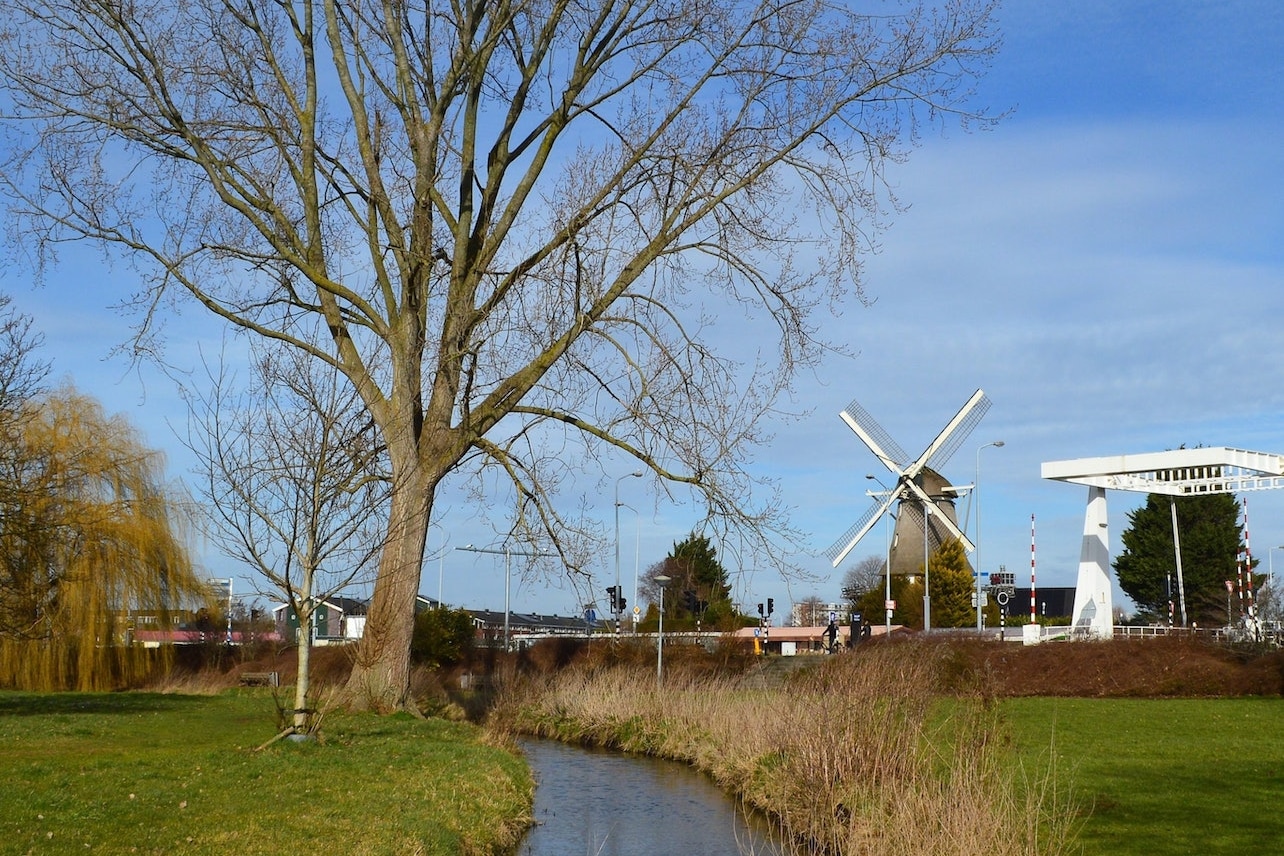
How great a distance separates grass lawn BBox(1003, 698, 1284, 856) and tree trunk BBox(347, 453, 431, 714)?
827 centimetres

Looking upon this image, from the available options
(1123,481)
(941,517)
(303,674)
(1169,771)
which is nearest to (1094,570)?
(1123,481)

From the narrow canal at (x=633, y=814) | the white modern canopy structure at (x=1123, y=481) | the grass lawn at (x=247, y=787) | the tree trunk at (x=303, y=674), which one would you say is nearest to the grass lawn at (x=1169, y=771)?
the narrow canal at (x=633, y=814)

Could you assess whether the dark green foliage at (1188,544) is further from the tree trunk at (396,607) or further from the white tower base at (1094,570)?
the tree trunk at (396,607)

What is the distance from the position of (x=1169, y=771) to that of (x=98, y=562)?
2345 centimetres

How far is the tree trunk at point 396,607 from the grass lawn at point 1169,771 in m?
8.27

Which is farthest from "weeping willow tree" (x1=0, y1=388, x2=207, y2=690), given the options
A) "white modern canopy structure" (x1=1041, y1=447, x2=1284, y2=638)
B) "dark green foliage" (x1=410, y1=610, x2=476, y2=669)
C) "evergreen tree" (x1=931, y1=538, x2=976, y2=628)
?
"evergreen tree" (x1=931, y1=538, x2=976, y2=628)

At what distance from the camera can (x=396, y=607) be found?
17500mm

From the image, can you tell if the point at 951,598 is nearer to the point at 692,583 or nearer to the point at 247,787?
the point at 692,583

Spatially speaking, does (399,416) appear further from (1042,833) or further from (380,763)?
(1042,833)

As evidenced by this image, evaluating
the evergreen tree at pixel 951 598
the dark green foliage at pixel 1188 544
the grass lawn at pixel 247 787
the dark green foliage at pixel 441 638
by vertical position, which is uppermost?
the dark green foliage at pixel 1188 544

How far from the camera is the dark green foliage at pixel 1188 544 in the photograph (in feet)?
196

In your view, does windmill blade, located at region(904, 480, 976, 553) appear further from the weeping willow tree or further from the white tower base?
the weeping willow tree

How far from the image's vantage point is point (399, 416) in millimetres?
17562

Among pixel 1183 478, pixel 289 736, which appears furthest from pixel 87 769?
pixel 1183 478
